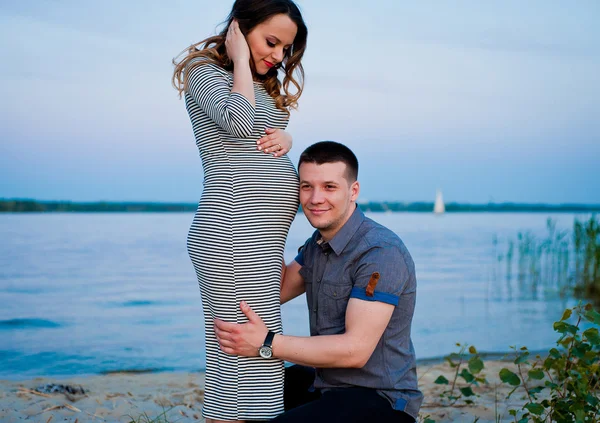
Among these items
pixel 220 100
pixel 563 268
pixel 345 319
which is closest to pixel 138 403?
pixel 345 319

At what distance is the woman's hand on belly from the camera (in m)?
2.98

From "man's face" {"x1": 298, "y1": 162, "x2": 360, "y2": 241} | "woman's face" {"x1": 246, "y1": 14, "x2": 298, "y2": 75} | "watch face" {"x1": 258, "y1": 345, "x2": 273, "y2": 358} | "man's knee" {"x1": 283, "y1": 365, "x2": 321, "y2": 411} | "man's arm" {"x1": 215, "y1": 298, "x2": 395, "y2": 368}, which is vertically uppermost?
"woman's face" {"x1": 246, "y1": 14, "x2": 298, "y2": 75}

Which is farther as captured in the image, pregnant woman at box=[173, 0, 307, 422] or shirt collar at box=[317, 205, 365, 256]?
shirt collar at box=[317, 205, 365, 256]

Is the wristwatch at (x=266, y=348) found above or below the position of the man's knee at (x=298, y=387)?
above

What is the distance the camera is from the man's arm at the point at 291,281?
10.9 feet

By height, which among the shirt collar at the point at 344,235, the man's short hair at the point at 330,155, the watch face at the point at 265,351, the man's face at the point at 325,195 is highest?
the man's short hair at the point at 330,155

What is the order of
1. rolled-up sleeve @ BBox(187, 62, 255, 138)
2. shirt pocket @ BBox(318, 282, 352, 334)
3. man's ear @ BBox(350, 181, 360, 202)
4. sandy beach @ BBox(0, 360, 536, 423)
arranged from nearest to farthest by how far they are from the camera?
rolled-up sleeve @ BBox(187, 62, 255, 138) < shirt pocket @ BBox(318, 282, 352, 334) < man's ear @ BBox(350, 181, 360, 202) < sandy beach @ BBox(0, 360, 536, 423)

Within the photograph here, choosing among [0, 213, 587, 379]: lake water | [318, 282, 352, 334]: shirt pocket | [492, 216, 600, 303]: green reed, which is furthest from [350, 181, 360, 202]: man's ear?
[492, 216, 600, 303]: green reed

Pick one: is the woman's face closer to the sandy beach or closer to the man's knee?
Result: the man's knee

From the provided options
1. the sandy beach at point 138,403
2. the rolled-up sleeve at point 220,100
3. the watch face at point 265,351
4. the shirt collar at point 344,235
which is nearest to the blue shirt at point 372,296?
the shirt collar at point 344,235

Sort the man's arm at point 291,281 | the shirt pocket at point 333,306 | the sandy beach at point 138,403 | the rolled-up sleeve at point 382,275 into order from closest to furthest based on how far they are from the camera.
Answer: the rolled-up sleeve at point 382,275 < the shirt pocket at point 333,306 < the man's arm at point 291,281 < the sandy beach at point 138,403

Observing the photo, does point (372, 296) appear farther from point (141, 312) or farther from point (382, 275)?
point (141, 312)

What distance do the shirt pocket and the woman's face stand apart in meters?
1.09

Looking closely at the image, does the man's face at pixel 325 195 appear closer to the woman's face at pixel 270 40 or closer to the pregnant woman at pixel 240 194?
the pregnant woman at pixel 240 194
